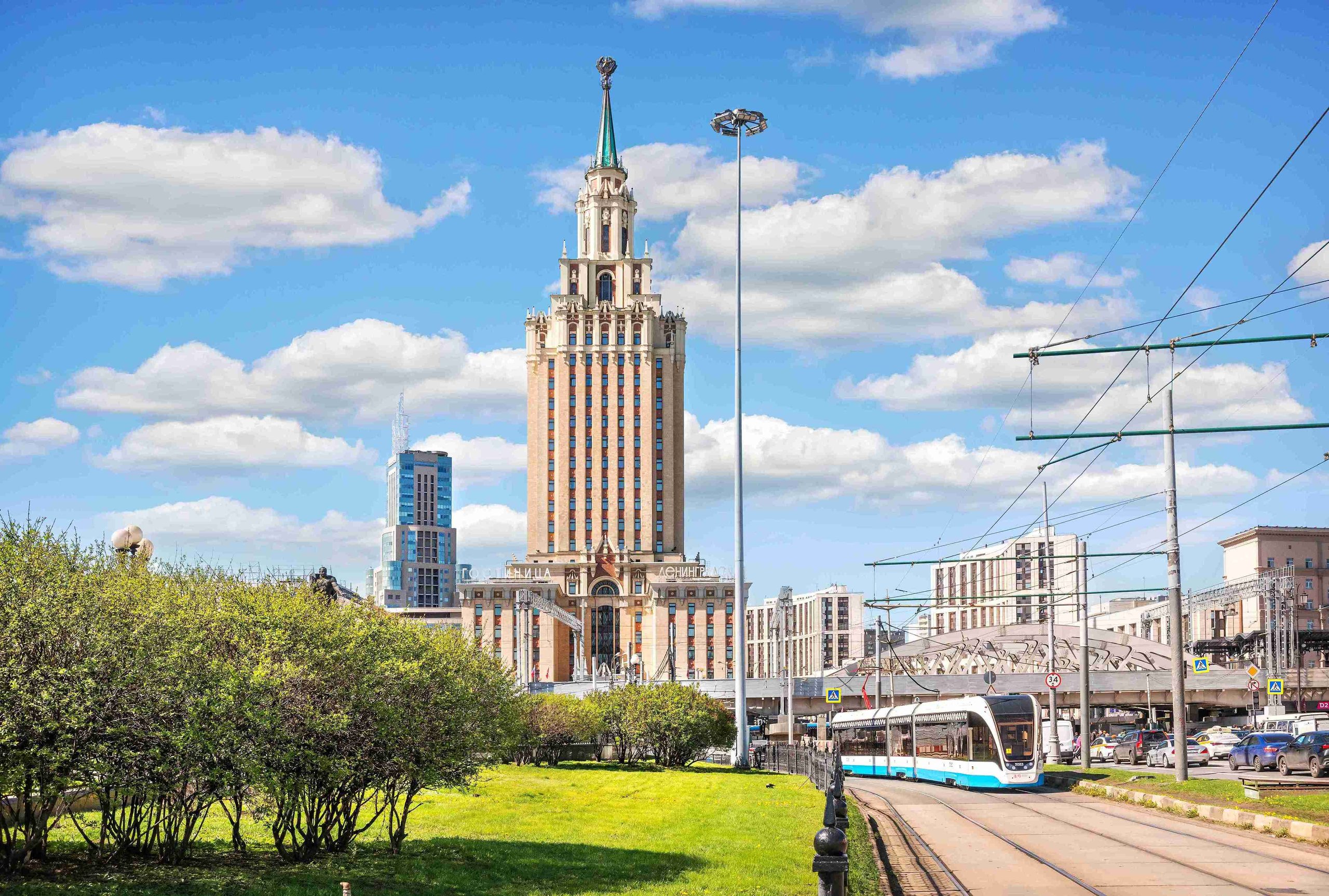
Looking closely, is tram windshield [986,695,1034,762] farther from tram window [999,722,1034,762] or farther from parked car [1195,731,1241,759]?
parked car [1195,731,1241,759]

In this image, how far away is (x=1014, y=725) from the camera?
45.0 meters

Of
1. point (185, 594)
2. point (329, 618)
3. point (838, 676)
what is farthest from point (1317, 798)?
point (838, 676)

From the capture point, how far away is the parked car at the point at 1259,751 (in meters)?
49.9

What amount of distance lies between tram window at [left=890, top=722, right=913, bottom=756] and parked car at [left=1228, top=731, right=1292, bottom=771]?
1282 centimetres

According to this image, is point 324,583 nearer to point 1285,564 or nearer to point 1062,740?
point 1062,740

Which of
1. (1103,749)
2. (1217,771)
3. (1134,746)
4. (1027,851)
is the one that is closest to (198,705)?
(1027,851)

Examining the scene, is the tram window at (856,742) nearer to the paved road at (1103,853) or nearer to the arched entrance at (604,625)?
the paved road at (1103,853)

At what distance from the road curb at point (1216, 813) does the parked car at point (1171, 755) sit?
10.5 m

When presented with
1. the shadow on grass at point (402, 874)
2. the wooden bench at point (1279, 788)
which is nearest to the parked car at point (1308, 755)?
the wooden bench at point (1279, 788)

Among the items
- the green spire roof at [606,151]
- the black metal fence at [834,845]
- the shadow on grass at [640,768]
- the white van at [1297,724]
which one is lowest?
the shadow on grass at [640,768]

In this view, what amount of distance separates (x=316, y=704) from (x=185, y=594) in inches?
113

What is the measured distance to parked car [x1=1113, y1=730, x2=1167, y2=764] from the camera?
2494 inches

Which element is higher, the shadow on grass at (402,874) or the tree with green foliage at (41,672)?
the tree with green foliage at (41,672)

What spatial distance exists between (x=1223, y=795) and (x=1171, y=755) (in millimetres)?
24613
